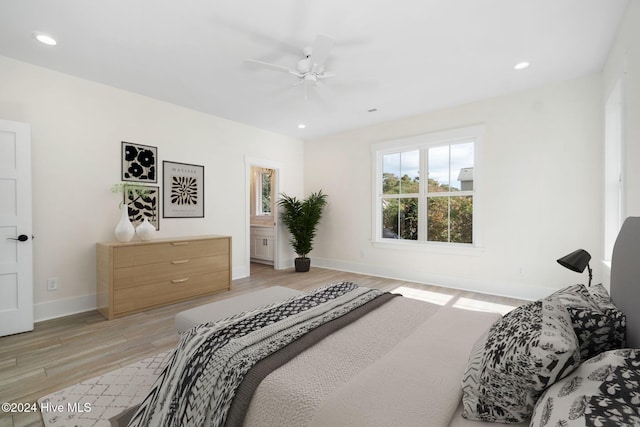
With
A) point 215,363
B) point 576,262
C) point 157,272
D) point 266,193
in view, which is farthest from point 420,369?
point 266,193

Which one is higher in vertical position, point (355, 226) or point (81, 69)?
point (81, 69)

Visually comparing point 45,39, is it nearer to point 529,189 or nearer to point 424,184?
point 424,184

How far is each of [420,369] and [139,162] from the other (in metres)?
4.16

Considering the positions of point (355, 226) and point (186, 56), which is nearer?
point (186, 56)

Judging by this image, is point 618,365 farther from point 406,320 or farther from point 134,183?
point 134,183

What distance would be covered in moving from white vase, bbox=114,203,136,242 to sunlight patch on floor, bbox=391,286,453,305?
11.8 ft

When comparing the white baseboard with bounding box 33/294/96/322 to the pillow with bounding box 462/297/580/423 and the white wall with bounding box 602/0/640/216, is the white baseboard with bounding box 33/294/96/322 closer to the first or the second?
the pillow with bounding box 462/297/580/423

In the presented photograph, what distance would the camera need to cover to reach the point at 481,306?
140 inches

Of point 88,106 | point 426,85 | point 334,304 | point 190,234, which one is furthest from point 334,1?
point 190,234

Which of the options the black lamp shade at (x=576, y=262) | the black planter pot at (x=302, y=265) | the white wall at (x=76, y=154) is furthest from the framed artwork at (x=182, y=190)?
the black lamp shade at (x=576, y=262)

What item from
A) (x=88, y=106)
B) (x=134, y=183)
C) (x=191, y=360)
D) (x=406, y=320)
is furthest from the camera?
(x=134, y=183)

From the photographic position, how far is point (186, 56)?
2.93m

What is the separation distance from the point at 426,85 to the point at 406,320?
9.87 ft

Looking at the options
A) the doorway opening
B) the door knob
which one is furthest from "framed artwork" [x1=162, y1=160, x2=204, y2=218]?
the door knob
